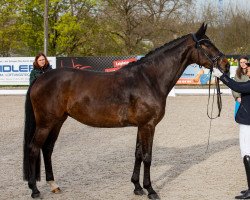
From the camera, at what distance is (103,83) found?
5328mm

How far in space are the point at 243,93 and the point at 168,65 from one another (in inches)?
40.1

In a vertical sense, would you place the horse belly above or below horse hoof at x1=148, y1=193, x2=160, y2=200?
above

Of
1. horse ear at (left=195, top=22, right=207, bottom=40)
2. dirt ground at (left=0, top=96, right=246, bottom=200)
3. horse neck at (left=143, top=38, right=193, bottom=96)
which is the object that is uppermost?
horse ear at (left=195, top=22, right=207, bottom=40)

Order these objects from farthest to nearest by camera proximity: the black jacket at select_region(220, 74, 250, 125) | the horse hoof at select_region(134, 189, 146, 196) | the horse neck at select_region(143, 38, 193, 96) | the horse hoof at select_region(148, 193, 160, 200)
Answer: the horse hoof at select_region(134, 189, 146, 196), the horse neck at select_region(143, 38, 193, 96), the horse hoof at select_region(148, 193, 160, 200), the black jacket at select_region(220, 74, 250, 125)

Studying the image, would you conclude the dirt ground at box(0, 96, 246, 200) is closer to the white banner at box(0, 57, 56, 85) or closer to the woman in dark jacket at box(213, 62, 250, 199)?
the woman in dark jacket at box(213, 62, 250, 199)

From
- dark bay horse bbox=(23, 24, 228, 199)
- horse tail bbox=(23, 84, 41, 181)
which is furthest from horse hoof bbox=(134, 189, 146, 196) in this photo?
horse tail bbox=(23, 84, 41, 181)

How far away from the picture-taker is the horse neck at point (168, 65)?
5.34 metres

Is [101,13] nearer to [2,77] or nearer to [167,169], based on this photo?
[2,77]

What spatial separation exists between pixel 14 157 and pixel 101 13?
24388mm

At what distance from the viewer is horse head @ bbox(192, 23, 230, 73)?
5.19 meters

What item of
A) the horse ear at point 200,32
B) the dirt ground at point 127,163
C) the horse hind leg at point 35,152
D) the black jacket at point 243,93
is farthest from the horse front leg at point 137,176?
the horse ear at point 200,32

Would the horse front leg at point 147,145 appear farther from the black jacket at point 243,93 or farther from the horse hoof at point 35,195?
the horse hoof at point 35,195

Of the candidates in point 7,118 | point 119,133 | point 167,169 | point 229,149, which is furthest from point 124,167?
point 7,118

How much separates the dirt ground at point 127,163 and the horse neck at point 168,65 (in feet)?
4.80
